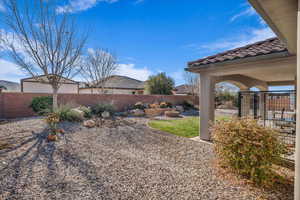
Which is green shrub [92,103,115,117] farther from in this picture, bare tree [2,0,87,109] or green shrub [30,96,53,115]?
green shrub [30,96,53,115]

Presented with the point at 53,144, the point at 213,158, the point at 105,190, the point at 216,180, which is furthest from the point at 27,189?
the point at 213,158

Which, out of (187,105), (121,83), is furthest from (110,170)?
(121,83)

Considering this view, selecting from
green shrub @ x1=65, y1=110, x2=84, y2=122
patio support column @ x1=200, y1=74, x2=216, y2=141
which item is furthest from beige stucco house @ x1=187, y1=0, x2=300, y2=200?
green shrub @ x1=65, y1=110, x2=84, y2=122

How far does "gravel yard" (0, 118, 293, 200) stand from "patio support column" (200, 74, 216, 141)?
69cm

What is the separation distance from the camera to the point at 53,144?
523 cm

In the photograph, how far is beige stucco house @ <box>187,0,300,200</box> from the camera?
2090mm

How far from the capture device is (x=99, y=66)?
21.2 metres

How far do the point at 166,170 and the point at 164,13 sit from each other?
8532 mm

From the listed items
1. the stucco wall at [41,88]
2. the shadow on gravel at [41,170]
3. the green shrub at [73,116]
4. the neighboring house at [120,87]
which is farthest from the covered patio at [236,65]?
the stucco wall at [41,88]

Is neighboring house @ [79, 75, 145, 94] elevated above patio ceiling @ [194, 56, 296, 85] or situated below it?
above

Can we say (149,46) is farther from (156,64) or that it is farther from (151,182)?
(151,182)

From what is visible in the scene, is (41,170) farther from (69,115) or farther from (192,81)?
(192,81)

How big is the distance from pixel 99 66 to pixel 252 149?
21.5m

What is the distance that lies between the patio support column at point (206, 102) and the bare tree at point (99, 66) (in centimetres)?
1750
